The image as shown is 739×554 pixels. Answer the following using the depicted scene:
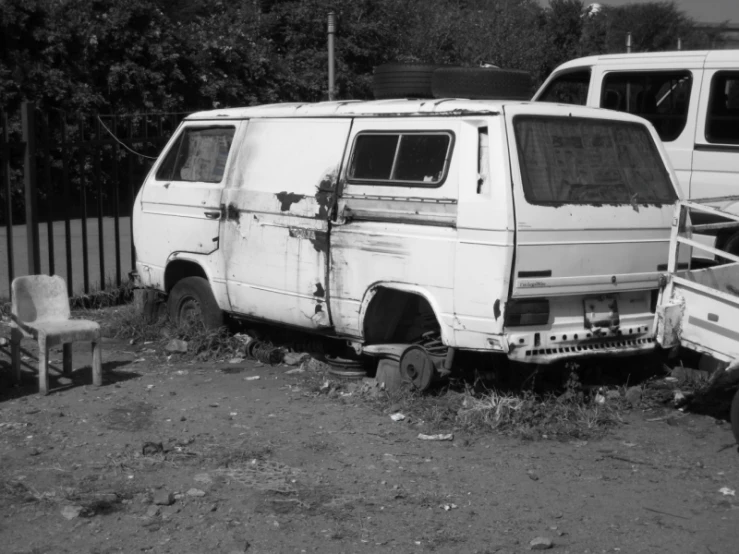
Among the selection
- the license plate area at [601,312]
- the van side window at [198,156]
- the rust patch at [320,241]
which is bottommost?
the license plate area at [601,312]

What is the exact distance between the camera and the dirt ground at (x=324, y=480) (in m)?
4.32

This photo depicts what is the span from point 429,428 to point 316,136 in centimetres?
224

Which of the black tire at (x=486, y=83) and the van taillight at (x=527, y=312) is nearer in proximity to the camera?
the van taillight at (x=527, y=312)

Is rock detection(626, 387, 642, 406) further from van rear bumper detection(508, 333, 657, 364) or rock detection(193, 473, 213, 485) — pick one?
rock detection(193, 473, 213, 485)

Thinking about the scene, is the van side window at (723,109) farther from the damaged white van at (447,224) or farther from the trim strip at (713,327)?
the trim strip at (713,327)

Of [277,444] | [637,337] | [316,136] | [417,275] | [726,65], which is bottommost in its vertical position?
[277,444]

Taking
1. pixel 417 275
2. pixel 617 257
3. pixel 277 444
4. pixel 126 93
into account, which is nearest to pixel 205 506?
pixel 277 444

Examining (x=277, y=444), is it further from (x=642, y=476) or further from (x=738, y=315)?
(x=738, y=315)


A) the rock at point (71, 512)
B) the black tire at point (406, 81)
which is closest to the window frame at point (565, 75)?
the black tire at point (406, 81)

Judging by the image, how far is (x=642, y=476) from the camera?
5121 millimetres

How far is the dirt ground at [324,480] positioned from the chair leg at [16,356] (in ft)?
0.72

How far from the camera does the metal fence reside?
28.6 feet

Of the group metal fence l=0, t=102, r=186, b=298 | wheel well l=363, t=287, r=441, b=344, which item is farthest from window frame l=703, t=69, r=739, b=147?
metal fence l=0, t=102, r=186, b=298

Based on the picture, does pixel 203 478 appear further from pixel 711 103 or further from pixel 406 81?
pixel 711 103
